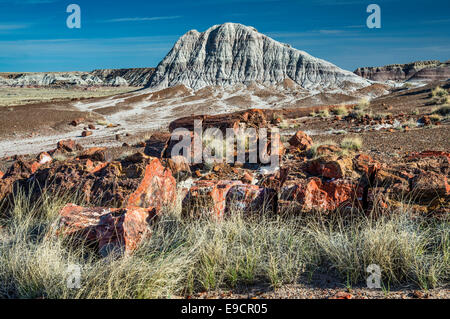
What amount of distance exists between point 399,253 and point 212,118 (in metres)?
8.56

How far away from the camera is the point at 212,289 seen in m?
2.73

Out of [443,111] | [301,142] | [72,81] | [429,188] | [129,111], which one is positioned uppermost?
A: [72,81]

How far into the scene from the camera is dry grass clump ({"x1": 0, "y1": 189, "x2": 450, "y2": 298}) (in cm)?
257

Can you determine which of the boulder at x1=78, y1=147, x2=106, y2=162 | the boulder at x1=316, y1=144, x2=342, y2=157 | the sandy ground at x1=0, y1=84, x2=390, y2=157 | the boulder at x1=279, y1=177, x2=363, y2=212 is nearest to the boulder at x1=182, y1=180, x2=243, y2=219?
the boulder at x1=279, y1=177, x2=363, y2=212

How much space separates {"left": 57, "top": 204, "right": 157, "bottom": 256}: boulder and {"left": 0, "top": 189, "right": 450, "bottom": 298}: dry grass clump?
10 centimetres

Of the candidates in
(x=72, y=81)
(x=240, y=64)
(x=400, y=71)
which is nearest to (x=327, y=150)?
(x=240, y=64)

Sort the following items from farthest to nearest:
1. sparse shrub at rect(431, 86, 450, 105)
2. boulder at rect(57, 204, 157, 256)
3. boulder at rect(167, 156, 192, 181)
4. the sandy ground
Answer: sparse shrub at rect(431, 86, 450, 105) → the sandy ground → boulder at rect(167, 156, 192, 181) → boulder at rect(57, 204, 157, 256)

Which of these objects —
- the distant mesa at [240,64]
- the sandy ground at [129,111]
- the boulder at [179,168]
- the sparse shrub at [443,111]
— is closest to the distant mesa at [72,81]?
the distant mesa at [240,64]

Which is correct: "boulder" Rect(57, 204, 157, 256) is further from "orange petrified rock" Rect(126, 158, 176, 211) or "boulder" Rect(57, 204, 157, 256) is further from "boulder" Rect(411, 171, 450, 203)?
"boulder" Rect(411, 171, 450, 203)

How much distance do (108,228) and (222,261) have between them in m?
1.14

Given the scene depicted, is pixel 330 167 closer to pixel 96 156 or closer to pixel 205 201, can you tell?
pixel 205 201

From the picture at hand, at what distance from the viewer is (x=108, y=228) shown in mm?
3137

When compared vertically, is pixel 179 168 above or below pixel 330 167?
below
